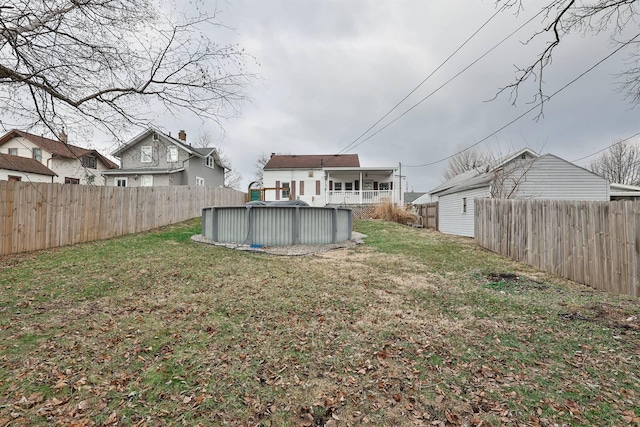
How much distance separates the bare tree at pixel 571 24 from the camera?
4.30 m

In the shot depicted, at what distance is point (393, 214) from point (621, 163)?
1045 inches

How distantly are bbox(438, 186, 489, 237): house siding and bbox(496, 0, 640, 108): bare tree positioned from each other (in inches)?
381

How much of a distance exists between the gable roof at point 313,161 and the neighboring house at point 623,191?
17.7m

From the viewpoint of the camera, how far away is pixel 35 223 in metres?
8.03

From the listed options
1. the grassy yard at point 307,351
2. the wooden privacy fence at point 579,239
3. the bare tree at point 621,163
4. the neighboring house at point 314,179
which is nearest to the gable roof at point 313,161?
the neighboring house at point 314,179

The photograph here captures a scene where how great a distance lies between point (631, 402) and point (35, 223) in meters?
11.9

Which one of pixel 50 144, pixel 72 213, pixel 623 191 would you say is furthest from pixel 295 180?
pixel 623 191

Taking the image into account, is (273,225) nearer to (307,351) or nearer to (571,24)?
(307,351)

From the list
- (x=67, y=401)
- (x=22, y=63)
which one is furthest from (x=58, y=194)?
(x=67, y=401)

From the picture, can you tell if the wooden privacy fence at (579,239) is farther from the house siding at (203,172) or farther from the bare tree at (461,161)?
the bare tree at (461,161)

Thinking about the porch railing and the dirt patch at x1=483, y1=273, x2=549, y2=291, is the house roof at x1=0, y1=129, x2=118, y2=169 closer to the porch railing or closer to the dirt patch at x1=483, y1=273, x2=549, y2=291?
the dirt patch at x1=483, y1=273, x2=549, y2=291

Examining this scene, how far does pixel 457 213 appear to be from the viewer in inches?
626

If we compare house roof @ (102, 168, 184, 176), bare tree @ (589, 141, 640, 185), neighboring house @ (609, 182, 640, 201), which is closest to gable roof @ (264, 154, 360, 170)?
house roof @ (102, 168, 184, 176)

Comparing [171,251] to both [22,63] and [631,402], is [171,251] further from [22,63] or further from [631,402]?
[631,402]
